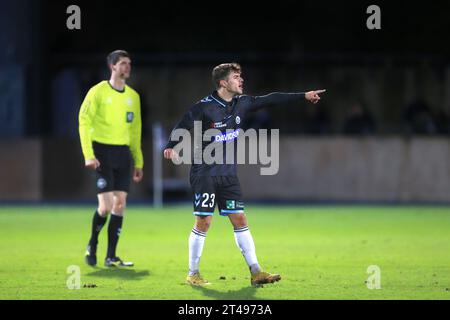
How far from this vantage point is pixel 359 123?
26.7 m

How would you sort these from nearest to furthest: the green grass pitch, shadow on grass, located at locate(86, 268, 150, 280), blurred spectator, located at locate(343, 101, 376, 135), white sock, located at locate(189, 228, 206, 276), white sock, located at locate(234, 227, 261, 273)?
the green grass pitch
white sock, located at locate(234, 227, 261, 273)
white sock, located at locate(189, 228, 206, 276)
shadow on grass, located at locate(86, 268, 150, 280)
blurred spectator, located at locate(343, 101, 376, 135)

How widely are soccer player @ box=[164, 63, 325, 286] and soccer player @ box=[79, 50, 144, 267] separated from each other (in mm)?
2108

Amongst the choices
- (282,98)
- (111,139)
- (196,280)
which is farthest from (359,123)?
(196,280)

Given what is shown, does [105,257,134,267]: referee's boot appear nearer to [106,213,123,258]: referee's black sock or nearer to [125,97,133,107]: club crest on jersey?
[106,213,123,258]: referee's black sock

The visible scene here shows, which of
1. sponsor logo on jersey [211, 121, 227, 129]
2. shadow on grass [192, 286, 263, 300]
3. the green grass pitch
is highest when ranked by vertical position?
sponsor logo on jersey [211, 121, 227, 129]

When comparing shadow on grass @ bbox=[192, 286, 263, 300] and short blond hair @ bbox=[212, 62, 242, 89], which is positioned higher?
short blond hair @ bbox=[212, 62, 242, 89]

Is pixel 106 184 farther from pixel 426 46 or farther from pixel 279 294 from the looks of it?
pixel 426 46

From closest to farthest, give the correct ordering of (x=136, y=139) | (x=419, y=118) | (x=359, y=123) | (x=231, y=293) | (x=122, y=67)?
1. (x=231, y=293)
2. (x=122, y=67)
3. (x=136, y=139)
4. (x=359, y=123)
5. (x=419, y=118)

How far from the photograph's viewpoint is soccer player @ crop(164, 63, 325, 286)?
10.1 metres

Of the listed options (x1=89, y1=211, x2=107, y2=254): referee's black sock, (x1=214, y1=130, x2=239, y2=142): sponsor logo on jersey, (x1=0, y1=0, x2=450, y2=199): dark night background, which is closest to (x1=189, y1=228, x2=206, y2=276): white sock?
(x1=214, y1=130, x2=239, y2=142): sponsor logo on jersey

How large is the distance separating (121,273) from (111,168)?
143 cm

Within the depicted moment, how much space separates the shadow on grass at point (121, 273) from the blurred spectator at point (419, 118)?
16060 millimetres

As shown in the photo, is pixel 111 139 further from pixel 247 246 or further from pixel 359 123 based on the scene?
pixel 359 123

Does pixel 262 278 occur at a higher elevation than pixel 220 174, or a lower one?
lower
